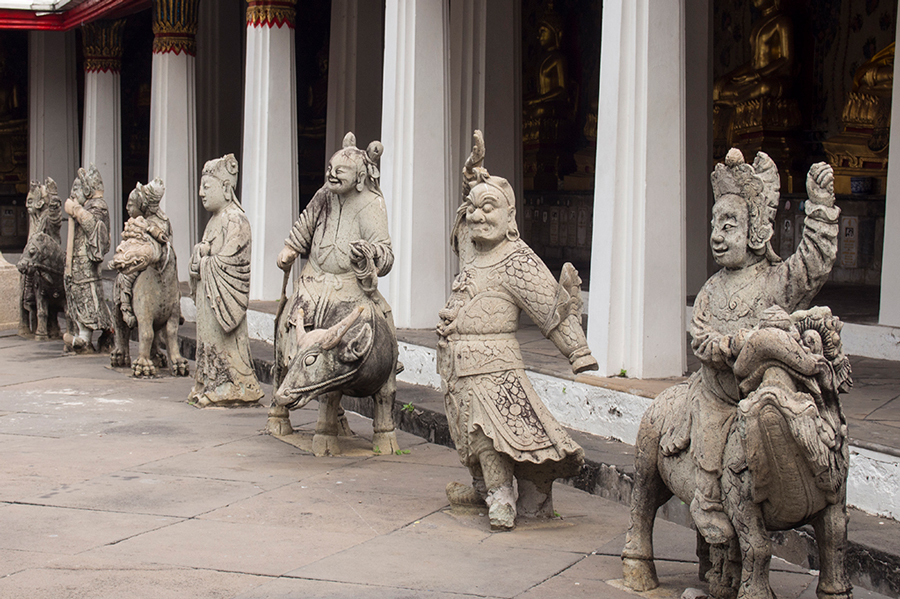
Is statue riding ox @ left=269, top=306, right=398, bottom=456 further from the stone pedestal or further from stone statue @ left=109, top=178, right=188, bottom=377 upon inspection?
stone statue @ left=109, top=178, right=188, bottom=377

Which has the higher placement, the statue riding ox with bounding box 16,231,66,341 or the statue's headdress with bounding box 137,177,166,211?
the statue's headdress with bounding box 137,177,166,211

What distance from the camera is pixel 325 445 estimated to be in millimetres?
6387

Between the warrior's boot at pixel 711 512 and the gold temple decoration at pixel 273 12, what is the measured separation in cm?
857

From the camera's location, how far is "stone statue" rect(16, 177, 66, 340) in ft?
36.1

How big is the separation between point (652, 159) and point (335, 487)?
2.83 meters

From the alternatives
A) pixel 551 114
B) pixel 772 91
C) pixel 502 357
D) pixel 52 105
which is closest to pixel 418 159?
pixel 502 357

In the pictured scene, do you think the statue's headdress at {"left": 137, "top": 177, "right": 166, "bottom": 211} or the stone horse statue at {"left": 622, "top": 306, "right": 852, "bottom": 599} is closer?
the stone horse statue at {"left": 622, "top": 306, "right": 852, "bottom": 599}

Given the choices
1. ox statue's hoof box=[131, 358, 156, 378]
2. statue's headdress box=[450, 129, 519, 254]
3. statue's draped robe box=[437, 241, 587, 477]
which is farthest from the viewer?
→ ox statue's hoof box=[131, 358, 156, 378]

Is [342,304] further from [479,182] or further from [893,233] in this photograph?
[893,233]

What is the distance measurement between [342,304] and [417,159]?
2.99 m

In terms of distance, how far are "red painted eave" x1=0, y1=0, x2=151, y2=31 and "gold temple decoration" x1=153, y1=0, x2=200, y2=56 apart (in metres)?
0.92

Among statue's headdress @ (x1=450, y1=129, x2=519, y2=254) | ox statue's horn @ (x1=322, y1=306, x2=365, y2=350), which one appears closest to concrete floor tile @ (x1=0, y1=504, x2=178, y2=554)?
ox statue's horn @ (x1=322, y1=306, x2=365, y2=350)

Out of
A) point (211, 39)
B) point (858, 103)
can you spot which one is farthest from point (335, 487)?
point (211, 39)

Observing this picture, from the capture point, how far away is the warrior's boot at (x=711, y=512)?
3.67 meters
